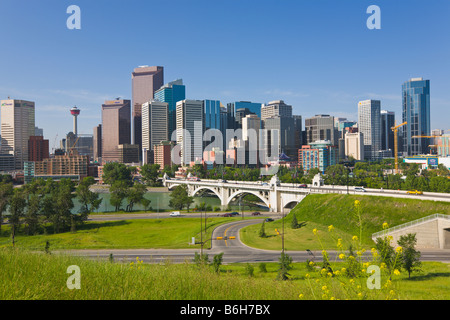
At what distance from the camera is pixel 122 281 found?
304 inches

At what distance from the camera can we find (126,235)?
43.3m

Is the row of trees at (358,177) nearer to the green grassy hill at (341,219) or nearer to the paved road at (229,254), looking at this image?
the green grassy hill at (341,219)

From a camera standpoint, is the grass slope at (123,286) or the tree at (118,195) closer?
the grass slope at (123,286)

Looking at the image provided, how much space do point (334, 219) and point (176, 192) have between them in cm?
3846

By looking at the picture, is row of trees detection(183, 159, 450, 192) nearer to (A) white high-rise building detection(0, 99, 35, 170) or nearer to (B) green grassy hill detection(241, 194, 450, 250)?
(B) green grassy hill detection(241, 194, 450, 250)

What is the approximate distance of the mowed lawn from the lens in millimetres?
37281

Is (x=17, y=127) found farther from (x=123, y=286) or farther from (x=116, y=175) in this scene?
(x=123, y=286)

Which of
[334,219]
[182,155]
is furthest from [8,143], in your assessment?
[334,219]

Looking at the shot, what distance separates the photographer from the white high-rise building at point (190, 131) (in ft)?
574

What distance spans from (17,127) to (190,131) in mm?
86441

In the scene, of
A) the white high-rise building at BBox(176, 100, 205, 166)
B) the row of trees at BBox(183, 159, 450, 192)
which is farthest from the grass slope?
the white high-rise building at BBox(176, 100, 205, 166)

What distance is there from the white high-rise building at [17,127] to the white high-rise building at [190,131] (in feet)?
233

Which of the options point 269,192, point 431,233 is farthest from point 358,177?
point 431,233

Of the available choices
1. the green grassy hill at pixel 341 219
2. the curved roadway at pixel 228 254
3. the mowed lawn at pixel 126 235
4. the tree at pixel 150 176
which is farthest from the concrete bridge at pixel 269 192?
the tree at pixel 150 176
